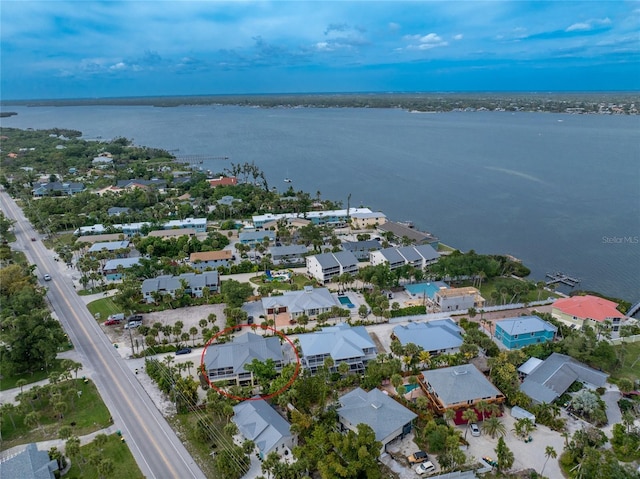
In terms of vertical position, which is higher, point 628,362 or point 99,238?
point 99,238

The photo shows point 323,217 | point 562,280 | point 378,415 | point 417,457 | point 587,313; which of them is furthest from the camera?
point 323,217

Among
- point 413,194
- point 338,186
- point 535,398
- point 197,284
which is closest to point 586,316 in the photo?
point 535,398

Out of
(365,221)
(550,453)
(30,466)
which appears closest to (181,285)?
(30,466)

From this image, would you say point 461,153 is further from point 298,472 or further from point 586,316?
point 298,472

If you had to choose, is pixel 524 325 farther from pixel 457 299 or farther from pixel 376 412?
pixel 376 412

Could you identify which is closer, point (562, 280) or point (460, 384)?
point (460, 384)

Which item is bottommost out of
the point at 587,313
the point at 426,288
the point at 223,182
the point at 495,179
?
the point at 426,288

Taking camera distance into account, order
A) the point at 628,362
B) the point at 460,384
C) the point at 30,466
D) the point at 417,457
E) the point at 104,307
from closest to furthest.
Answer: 1. the point at 30,466
2. the point at 417,457
3. the point at 460,384
4. the point at 628,362
5. the point at 104,307
